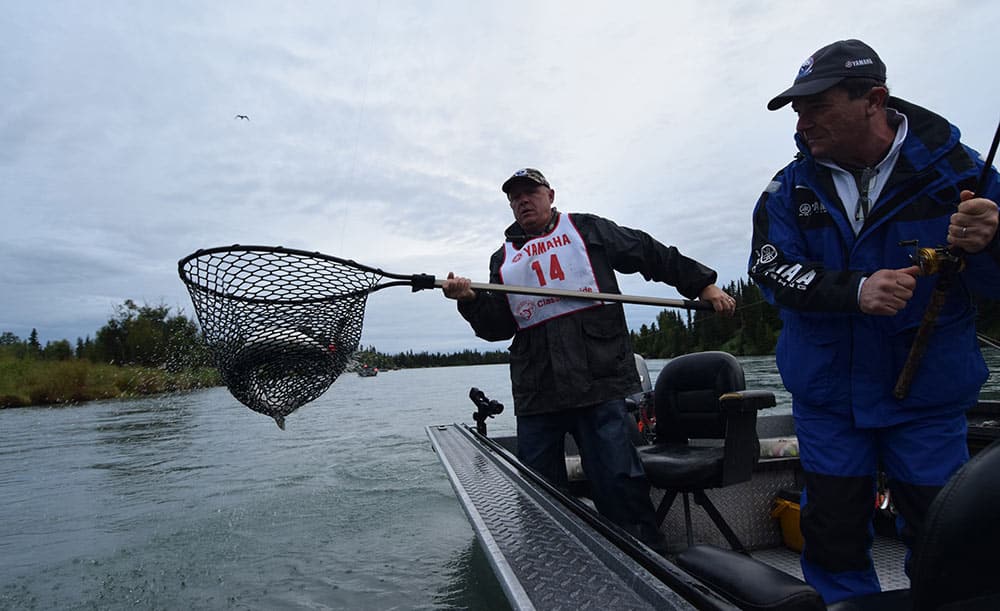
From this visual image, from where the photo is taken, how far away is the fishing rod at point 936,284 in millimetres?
1575


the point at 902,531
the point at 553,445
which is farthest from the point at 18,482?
the point at 902,531

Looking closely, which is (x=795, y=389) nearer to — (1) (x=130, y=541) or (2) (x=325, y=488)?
(1) (x=130, y=541)

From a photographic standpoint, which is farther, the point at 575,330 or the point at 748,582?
the point at 575,330

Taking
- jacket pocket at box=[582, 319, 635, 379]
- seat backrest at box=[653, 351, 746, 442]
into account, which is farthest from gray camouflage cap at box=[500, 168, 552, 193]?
seat backrest at box=[653, 351, 746, 442]

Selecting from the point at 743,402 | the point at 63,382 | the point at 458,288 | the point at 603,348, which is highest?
the point at 63,382

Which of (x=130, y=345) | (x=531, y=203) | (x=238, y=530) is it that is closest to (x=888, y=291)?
(x=531, y=203)

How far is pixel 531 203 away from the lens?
9.72ft

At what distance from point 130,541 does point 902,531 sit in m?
5.20

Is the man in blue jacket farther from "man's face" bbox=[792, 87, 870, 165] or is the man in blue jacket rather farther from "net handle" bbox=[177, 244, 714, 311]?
"net handle" bbox=[177, 244, 714, 311]

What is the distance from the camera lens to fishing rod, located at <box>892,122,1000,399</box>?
1.58 m

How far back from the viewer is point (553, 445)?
9.36 feet

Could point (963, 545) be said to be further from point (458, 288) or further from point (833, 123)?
point (458, 288)

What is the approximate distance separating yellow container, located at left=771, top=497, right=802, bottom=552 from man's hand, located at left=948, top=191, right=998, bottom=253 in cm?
200

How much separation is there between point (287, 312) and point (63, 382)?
2883 centimetres
